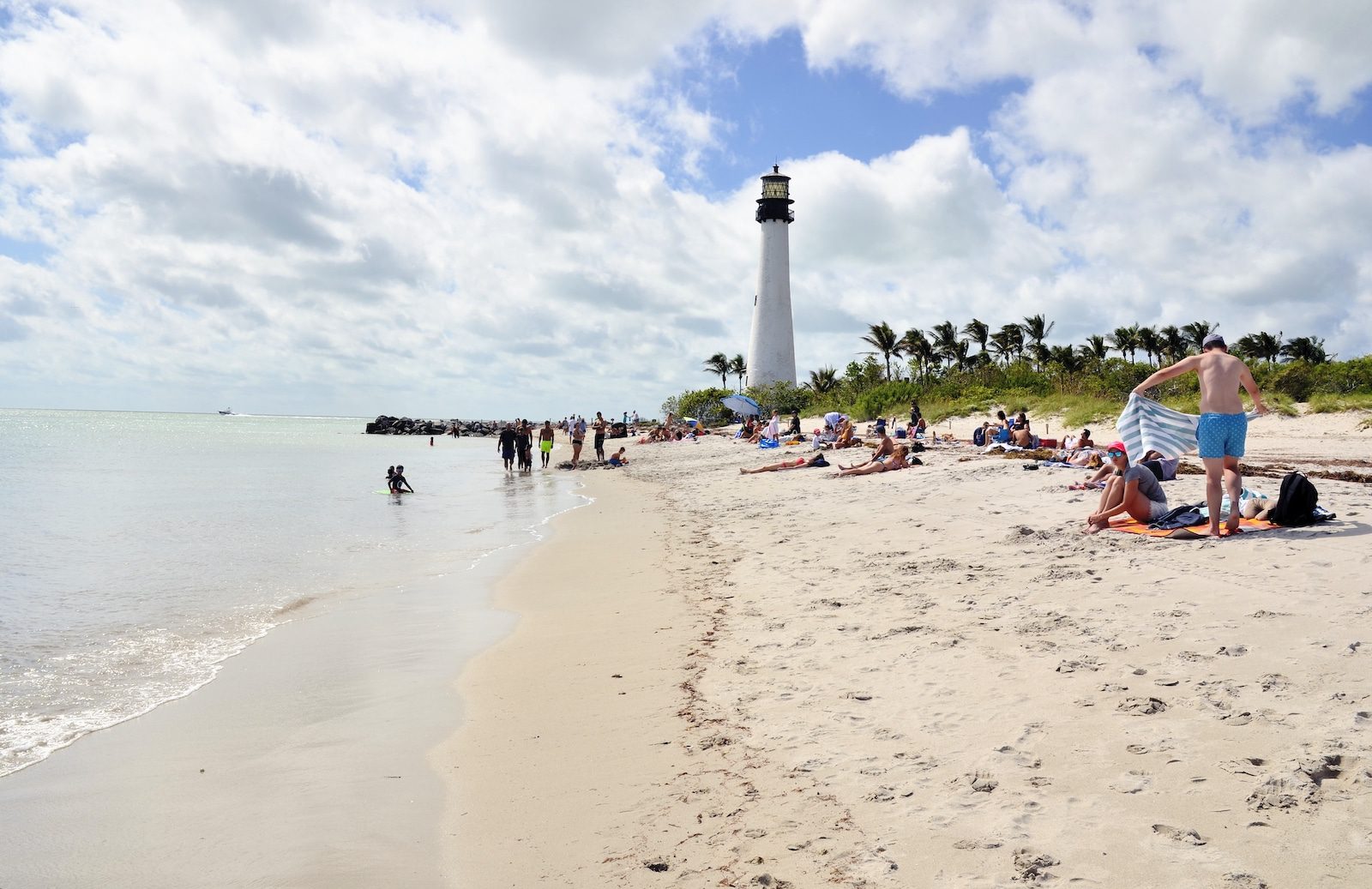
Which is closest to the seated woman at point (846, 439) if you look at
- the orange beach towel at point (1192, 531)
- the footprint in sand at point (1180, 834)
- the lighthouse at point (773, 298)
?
the orange beach towel at point (1192, 531)

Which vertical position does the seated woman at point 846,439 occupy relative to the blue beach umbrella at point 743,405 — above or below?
below

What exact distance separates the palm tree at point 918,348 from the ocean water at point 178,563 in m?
35.6

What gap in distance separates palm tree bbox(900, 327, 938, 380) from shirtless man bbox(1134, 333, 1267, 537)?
4931cm

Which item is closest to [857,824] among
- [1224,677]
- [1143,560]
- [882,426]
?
[1224,677]

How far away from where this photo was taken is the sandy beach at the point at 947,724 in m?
2.92

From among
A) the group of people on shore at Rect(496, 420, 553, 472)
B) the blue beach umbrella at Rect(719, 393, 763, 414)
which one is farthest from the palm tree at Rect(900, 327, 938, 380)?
the group of people on shore at Rect(496, 420, 553, 472)

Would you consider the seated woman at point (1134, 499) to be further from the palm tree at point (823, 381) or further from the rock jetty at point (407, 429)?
the rock jetty at point (407, 429)

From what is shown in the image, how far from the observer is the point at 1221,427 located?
7.59 m

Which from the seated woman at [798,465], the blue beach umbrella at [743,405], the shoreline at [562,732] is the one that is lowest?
the shoreline at [562,732]

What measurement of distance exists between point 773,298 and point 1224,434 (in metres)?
46.5

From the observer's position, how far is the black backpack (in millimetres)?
7379

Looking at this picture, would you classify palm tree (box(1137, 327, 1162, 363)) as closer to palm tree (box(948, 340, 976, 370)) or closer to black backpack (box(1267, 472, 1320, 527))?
palm tree (box(948, 340, 976, 370))

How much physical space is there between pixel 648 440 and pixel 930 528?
122 ft

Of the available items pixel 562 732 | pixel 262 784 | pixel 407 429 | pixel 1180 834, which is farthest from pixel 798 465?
pixel 407 429
